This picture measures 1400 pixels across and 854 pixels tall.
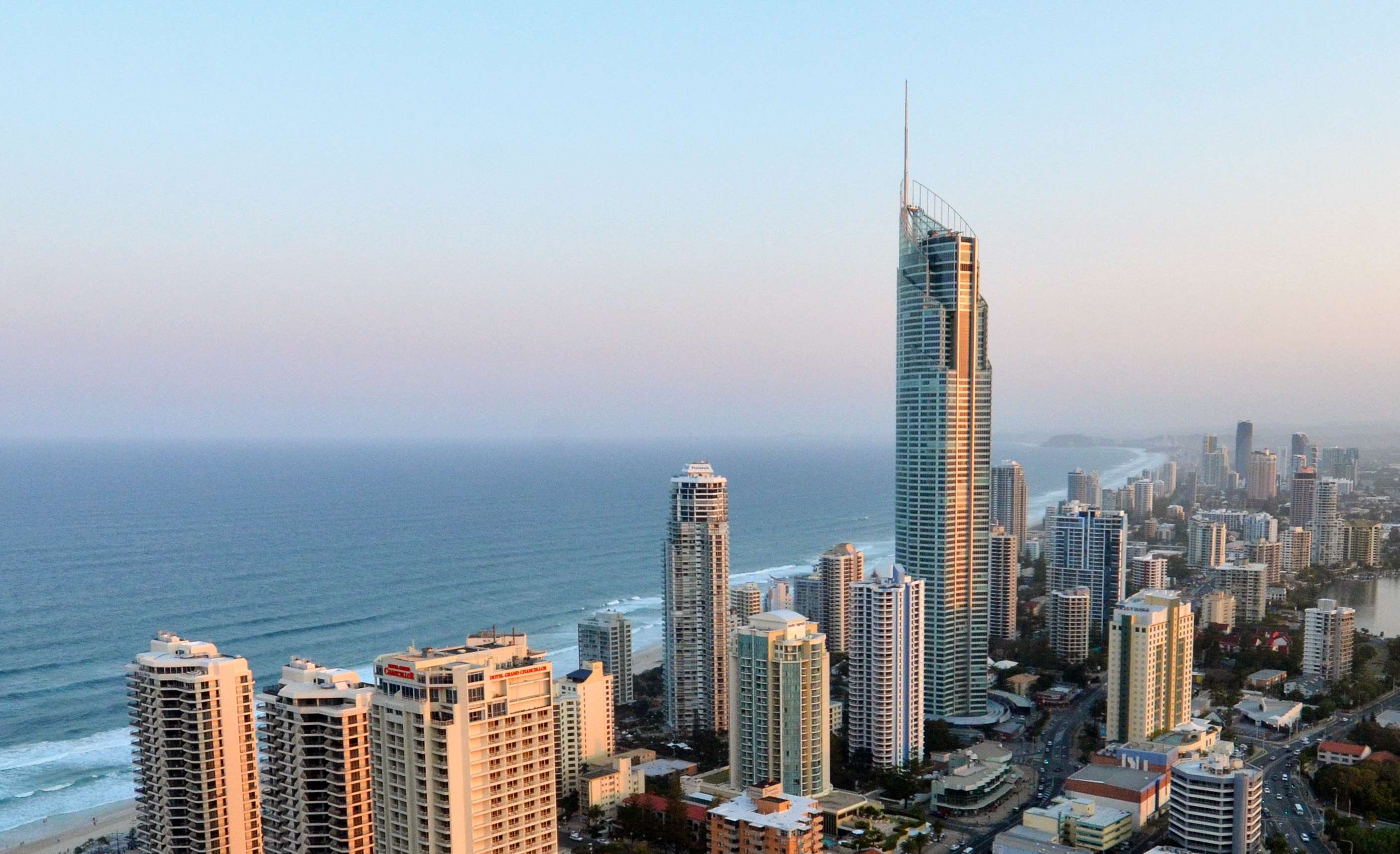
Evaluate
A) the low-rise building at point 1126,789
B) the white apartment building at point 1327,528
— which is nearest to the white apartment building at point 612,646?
the low-rise building at point 1126,789

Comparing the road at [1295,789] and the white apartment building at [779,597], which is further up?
the white apartment building at [779,597]

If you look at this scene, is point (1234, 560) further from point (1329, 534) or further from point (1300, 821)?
point (1300, 821)

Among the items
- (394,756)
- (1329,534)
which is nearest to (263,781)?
(394,756)

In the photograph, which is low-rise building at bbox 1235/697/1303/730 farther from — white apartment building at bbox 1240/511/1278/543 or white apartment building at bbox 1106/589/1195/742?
white apartment building at bbox 1240/511/1278/543

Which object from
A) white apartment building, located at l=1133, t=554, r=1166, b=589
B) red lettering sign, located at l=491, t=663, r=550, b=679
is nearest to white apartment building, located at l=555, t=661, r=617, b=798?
red lettering sign, located at l=491, t=663, r=550, b=679

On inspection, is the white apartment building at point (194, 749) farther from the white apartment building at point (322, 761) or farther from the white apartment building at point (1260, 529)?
the white apartment building at point (1260, 529)

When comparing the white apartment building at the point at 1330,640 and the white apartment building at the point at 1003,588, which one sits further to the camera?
the white apartment building at the point at 1003,588
